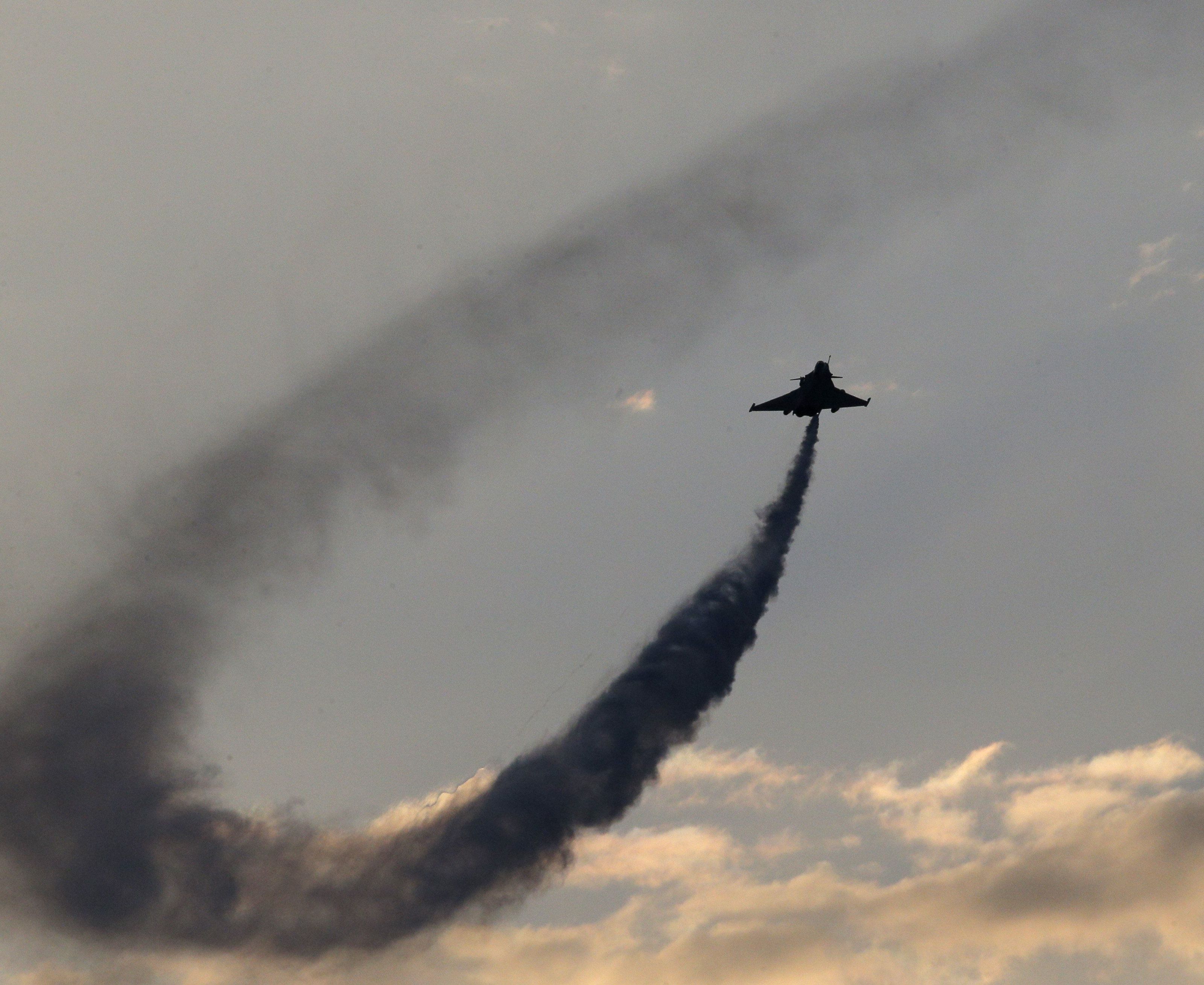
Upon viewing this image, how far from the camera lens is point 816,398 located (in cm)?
12769

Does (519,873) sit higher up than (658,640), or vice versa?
(658,640)

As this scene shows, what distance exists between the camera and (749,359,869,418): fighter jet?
418ft

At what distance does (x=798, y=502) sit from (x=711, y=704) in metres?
20.6

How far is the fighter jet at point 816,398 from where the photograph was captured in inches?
5015

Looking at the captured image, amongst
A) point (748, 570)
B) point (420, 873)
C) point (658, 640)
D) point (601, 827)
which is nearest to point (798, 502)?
point (748, 570)

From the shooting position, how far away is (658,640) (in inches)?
5197

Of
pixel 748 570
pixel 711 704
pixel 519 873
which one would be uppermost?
pixel 748 570

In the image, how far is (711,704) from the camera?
129625mm

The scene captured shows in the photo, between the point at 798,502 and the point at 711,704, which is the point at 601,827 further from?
the point at 798,502

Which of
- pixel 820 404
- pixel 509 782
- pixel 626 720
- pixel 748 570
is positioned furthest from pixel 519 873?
pixel 820 404

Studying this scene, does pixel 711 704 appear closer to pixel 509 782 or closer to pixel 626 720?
pixel 626 720

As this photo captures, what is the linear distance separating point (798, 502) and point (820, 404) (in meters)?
10.4

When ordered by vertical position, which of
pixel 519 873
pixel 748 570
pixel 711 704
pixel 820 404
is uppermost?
pixel 820 404

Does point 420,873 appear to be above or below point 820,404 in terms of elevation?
below
